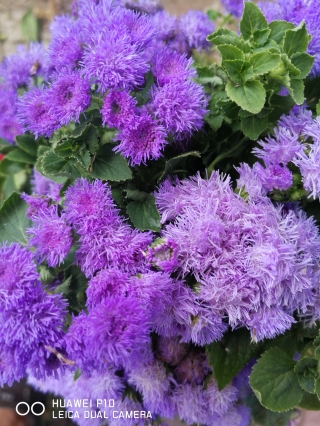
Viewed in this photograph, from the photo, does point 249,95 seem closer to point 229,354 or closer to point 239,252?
point 239,252

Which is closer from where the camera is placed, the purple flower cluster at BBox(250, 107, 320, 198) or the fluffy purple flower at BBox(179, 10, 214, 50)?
the purple flower cluster at BBox(250, 107, 320, 198)

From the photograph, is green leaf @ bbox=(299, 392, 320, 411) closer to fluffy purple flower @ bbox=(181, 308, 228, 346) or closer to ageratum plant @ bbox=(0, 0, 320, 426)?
ageratum plant @ bbox=(0, 0, 320, 426)

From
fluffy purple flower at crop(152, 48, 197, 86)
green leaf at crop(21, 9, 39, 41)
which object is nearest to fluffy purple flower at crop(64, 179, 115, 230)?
fluffy purple flower at crop(152, 48, 197, 86)

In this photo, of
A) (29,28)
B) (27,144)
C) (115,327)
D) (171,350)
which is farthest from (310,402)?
(29,28)

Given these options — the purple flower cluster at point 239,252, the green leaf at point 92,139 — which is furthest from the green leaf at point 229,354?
the green leaf at point 92,139

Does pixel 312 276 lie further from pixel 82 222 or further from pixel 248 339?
pixel 82 222

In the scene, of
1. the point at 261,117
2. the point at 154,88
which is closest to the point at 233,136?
the point at 261,117

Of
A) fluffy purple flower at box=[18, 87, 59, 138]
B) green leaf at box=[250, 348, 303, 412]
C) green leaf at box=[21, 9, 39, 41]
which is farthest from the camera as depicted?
green leaf at box=[21, 9, 39, 41]
